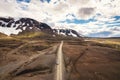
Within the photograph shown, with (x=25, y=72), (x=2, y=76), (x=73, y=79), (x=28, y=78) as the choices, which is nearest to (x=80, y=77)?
(x=73, y=79)

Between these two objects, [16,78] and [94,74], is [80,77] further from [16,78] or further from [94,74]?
[16,78]

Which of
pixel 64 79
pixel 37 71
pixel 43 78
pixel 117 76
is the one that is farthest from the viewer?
pixel 37 71

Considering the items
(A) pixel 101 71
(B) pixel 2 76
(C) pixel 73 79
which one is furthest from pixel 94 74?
(B) pixel 2 76

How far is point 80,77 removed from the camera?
24.8 metres

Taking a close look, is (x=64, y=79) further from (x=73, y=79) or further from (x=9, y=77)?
(x=9, y=77)

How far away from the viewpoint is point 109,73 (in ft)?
90.7

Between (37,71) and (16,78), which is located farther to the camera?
(37,71)

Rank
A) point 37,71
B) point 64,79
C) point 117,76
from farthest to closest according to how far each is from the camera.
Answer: point 37,71, point 117,76, point 64,79

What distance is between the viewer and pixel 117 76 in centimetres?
2644

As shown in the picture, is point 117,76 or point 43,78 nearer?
point 43,78

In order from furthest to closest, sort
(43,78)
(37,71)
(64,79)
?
1. (37,71)
2. (43,78)
3. (64,79)

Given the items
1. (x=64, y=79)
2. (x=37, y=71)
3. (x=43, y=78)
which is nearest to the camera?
(x=64, y=79)

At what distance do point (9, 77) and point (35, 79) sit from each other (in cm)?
418

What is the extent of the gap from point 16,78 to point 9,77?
119 cm
